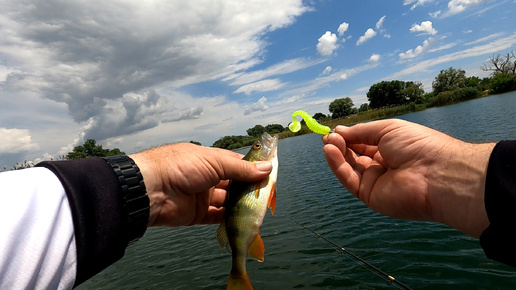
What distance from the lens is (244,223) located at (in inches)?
129

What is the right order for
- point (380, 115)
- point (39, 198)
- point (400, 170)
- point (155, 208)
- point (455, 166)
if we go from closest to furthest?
point (39, 198), point (455, 166), point (155, 208), point (400, 170), point (380, 115)

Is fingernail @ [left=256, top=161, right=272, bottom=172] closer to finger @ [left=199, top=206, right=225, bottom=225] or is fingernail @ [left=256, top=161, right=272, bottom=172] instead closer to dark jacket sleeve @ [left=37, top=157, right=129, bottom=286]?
finger @ [left=199, top=206, right=225, bottom=225]

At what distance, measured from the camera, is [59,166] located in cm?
212

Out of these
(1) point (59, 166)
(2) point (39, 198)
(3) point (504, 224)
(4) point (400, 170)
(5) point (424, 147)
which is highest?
(1) point (59, 166)

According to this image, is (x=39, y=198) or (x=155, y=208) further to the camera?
(x=155, y=208)

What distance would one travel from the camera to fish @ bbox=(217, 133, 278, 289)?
10.4 feet

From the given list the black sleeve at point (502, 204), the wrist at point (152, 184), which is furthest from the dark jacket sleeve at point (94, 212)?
the black sleeve at point (502, 204)

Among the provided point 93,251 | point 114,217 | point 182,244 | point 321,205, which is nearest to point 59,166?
point 114,217

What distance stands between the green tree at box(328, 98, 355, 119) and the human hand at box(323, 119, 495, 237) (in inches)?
4916

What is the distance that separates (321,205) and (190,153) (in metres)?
13.2

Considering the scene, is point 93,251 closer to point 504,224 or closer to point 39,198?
point 39,198

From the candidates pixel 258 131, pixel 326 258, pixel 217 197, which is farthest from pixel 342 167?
pixel 258 131

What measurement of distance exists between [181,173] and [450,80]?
11908cm

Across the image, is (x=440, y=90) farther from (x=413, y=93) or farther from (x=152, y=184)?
(x=152, y=184)
